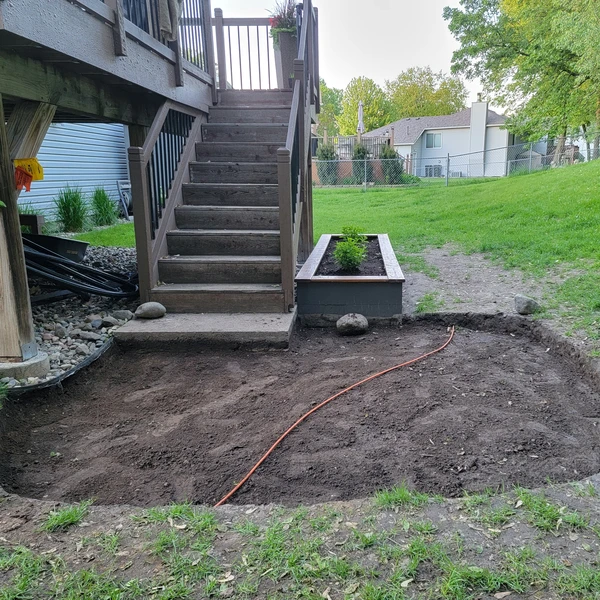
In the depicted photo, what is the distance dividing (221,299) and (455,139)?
35417mm

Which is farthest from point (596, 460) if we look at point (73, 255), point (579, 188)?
point (579, 188)

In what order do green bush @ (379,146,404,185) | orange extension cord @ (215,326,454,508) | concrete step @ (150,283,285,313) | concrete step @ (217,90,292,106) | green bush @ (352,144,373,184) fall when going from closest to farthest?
orange extension cord @ (215,326,454,508) < concrete step @ (150,283,285,313) < concrete step @ (217,90,292,106) < green bush @ (352,144,373,184) < green bush @ (379,146,404,185)

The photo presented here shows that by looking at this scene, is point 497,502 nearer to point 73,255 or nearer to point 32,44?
point 32,44

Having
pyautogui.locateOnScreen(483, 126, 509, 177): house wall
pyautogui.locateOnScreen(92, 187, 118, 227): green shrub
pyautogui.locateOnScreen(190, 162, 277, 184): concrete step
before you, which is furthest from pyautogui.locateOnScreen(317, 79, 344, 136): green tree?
pyautogui.locateOnScreen(190, 162, 277, 184): concrete step

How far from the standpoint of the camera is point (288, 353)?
407 cm

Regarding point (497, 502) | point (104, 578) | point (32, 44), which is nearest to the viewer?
point (104, 578)

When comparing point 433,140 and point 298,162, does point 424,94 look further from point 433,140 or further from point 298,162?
point 298,162

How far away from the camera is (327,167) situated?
857 inches

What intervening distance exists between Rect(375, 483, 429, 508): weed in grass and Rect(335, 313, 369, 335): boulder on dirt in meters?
2.35

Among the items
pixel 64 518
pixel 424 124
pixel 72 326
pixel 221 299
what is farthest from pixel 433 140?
pixel 64 518

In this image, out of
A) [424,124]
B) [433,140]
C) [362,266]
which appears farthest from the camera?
[433,140]

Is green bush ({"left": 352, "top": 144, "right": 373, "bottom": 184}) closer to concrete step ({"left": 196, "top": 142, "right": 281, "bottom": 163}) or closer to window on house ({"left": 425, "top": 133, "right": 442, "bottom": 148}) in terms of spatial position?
concrete step ({"left": 196, "top": 142, "right": 281, "bottom": 163})

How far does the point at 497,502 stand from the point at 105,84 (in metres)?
4.46

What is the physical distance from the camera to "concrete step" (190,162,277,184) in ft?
18.6
